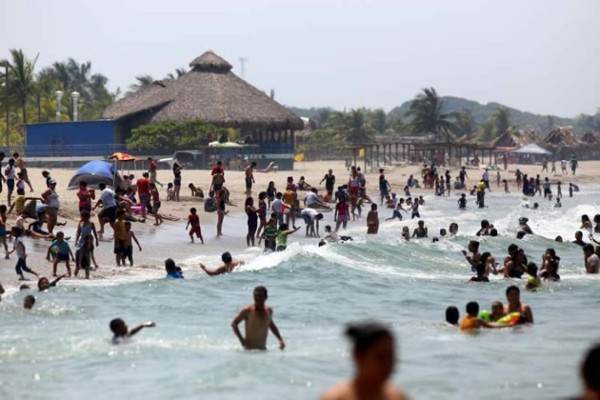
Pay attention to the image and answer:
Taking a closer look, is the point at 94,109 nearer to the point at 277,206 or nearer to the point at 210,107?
the point at 210,107

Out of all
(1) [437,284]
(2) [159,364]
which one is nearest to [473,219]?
(1) [437,284]

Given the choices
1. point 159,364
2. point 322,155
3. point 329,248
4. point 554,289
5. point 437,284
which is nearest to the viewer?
point 159,364

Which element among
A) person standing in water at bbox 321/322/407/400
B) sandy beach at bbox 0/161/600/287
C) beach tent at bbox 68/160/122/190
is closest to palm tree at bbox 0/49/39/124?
sandy beach at bbox 0/161/600/287

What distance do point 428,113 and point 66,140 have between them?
42465 millimetres

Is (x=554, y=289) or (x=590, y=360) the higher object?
(x=590, y=360)

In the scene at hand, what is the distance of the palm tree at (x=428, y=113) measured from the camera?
3590 inches

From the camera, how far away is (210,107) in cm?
5891

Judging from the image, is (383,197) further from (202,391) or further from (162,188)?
(202,391)

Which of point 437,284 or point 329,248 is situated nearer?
point 437,284

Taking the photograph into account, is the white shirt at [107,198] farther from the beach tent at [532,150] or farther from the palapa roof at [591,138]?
the palapa roof at [591,138]

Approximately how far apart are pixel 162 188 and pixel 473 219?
388 inches

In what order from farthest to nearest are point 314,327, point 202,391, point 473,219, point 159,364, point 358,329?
point 473,219, point 314,327, point 159,364, point 202,391, point 358,329

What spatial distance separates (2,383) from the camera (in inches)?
428

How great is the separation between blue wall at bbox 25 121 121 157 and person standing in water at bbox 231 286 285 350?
140ft
